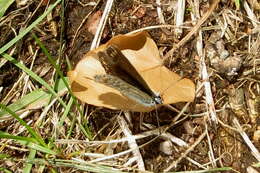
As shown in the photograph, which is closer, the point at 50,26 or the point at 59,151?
the point at 59,151

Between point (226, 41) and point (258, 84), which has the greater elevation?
point (226, 41)

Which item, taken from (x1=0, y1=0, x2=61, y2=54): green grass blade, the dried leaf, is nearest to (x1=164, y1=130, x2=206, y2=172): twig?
the dried leaf

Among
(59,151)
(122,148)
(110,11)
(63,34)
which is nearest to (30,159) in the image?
(59,151)

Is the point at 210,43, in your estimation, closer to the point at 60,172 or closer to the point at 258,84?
the point at 258,84

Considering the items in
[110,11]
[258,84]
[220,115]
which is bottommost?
[220,115]

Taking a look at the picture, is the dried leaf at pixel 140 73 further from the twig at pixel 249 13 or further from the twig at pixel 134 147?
the twig at pixel 249 13
